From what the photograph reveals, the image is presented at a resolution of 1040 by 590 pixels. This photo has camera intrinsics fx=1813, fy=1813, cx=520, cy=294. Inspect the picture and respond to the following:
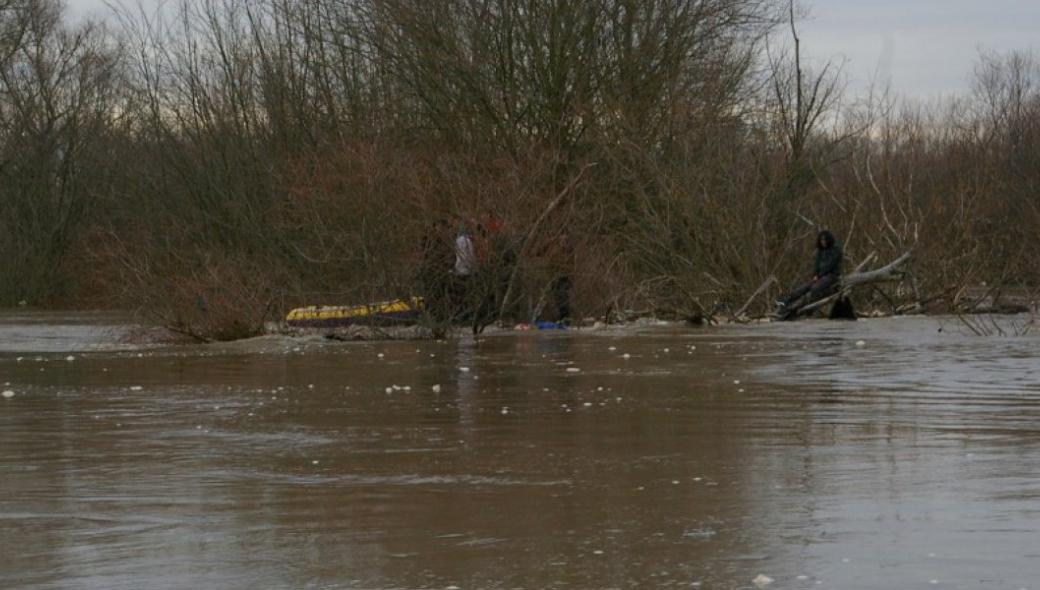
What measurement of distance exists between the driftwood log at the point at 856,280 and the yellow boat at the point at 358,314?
21.4 feet

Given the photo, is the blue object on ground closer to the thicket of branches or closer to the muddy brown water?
the thicket of branches

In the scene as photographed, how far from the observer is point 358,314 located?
2538cm

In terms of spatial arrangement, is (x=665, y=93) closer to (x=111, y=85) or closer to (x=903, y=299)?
(x=903, y=299)

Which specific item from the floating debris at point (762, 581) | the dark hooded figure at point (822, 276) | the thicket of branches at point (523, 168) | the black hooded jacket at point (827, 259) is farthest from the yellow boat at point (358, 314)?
the floating debris at point (762, 581)

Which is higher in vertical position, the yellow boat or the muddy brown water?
the yellow boat

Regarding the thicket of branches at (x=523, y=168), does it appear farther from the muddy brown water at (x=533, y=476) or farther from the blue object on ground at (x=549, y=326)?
the muddy brown water at (x=533, y=476)

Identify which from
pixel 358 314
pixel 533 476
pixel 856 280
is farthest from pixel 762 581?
pixel 856 280

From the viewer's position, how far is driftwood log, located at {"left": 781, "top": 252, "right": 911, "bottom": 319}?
28375 mm

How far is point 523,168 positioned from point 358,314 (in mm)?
4409

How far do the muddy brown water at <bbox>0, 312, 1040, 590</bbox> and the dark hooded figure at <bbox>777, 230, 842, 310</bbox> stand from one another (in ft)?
30.5

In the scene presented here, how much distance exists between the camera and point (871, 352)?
1978 cm

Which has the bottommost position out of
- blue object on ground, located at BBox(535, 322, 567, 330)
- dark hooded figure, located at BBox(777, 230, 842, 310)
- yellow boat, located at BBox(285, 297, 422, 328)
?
blue object on ground, located at BBox(535, 322, 567, 330)

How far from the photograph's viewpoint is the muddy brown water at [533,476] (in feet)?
23.2

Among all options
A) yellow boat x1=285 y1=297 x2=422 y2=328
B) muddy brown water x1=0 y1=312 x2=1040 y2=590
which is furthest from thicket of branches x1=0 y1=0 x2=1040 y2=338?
muddy brown water x1=0 y1=312 x2=1040 y2=590
